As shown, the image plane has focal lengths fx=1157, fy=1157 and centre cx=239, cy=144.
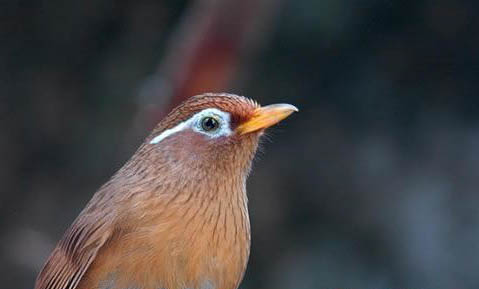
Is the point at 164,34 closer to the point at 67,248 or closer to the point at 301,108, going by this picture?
the point at 301,108

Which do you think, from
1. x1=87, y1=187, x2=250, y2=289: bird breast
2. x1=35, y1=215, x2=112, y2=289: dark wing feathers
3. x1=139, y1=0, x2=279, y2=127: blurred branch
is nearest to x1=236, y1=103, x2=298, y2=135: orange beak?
x1=87, y1=187, x2=250, y2=289: bird breast

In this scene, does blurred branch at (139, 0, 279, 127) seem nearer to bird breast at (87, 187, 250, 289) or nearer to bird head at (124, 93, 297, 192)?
bird head at (124, 93, 297, 192)

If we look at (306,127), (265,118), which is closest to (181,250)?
(265,118)

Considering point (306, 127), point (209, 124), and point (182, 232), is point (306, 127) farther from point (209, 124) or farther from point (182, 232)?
point (182, 232)

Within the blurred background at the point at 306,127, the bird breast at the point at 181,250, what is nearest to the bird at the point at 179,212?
the bird breast at the point at 181,250

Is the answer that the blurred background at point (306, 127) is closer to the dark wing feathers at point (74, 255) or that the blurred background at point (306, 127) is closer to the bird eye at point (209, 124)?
the dark wing feathers at point (74, 255)

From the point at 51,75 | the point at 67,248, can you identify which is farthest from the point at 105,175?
the point at 67,248
